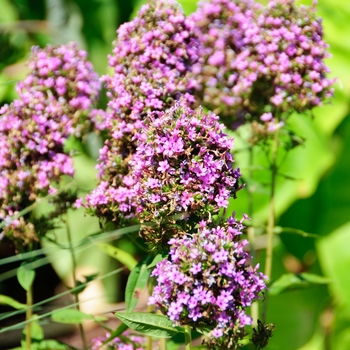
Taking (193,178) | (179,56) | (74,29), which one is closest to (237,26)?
(179,56)

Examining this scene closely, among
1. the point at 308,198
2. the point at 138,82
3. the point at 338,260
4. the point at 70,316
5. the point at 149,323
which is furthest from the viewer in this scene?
the point at 308,198

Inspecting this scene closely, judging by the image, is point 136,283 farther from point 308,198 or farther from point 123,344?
point 308,198

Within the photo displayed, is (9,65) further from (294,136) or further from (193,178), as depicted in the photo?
(193,178)

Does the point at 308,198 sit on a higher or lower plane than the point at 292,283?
higher

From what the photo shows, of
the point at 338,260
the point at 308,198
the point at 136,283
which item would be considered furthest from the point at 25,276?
the point at 308,198

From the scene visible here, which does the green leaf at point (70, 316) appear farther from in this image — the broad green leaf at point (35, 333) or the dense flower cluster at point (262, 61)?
the dense flower cluster at point (262, 61)

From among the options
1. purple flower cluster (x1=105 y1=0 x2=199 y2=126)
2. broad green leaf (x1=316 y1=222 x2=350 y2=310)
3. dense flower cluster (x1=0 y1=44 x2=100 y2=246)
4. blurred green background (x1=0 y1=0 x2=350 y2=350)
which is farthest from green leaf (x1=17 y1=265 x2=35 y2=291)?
broad green leaf (x1=316 y1=222 x2=350 y2=310)
